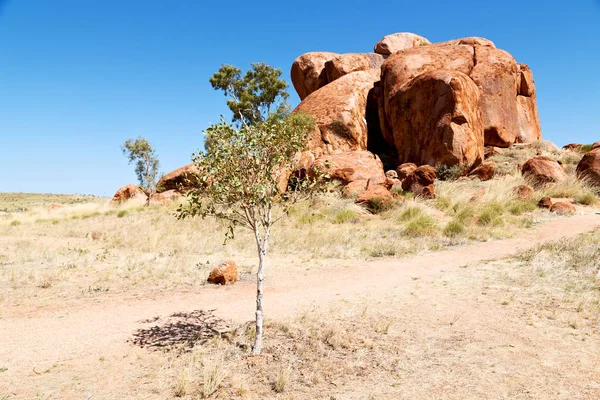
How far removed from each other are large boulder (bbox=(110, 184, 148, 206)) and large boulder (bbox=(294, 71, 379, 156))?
1074 centimetres

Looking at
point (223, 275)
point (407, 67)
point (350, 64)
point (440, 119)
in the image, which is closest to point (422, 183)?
point (440, 119)

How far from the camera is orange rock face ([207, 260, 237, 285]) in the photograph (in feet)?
29.5

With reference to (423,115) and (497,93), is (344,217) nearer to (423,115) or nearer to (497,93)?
(423,115)

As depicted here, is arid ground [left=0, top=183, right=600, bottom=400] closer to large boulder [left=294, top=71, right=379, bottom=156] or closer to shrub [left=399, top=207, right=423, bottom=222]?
shrub [left=399, top=207, right=423, bottom=222]

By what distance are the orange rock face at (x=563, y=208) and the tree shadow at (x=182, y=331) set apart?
586 inches

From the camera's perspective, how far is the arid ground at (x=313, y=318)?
16.1 feet

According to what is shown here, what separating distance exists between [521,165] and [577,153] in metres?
6.79

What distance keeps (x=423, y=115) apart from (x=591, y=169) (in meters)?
8.39

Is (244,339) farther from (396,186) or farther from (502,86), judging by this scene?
(502,86)

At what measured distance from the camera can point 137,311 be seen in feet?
24.1

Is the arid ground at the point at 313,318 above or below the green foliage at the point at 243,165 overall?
below

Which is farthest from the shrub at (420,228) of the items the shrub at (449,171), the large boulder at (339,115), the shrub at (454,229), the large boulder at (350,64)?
the large boulder at (350,64)

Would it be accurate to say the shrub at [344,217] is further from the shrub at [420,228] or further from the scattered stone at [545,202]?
the scattered stone at [545,202]

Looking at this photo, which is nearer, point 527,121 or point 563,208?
point 563,208
